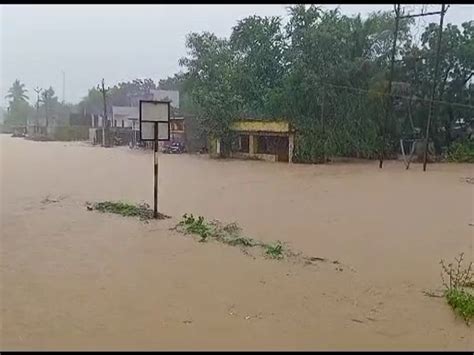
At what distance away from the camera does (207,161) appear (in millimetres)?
22891

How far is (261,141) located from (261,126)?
1.32 m

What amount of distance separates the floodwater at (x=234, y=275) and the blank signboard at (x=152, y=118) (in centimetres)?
152

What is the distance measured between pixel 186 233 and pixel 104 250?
1.40 meters

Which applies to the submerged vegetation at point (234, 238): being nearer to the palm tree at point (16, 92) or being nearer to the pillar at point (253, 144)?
Result: the pillar at point (253, 144)

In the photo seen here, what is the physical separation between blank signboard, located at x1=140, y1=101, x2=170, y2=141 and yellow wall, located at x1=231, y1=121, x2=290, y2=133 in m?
13.0

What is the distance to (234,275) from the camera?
571 centimetres

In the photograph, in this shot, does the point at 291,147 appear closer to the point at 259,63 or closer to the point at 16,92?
the point at 259,63

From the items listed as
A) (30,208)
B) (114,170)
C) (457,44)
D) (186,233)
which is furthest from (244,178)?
(457,44)

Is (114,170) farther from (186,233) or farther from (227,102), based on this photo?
(186,233)

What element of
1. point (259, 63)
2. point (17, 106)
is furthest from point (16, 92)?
point (259, 63)

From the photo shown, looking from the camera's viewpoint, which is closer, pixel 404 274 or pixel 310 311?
pixel 310 311

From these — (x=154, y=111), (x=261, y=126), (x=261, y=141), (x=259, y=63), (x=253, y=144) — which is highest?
(x=259, y=63)

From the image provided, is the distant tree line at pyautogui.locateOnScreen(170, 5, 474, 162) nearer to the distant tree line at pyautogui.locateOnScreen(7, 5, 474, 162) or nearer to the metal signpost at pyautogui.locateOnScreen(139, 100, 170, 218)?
the distant tree line at pyautogui.locateOnScreen(7, 5, 474, 162)

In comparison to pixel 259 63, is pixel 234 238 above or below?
below
